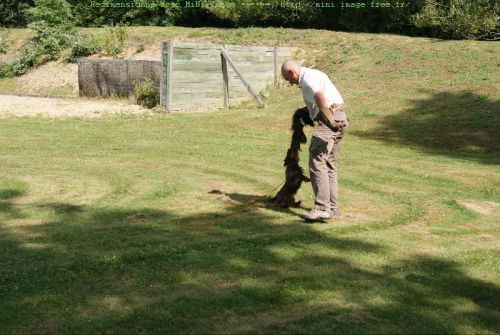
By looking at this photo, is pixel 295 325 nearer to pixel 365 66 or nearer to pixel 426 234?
pixel 426 234

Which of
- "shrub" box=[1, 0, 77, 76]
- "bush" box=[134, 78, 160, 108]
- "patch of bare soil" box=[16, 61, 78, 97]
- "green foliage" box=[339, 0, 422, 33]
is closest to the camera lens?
"bush" box=[134, 78, 160, 108]

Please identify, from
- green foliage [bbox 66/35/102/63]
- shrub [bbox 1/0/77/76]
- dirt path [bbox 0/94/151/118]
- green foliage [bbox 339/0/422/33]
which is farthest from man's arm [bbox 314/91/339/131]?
shrub [bbox 1/0/77/76]

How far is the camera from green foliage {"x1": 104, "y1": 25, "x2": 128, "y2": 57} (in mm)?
31156

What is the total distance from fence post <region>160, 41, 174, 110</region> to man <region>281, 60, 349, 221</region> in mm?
12816

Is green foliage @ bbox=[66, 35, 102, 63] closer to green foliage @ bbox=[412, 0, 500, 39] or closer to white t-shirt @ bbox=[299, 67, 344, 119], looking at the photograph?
green foliage @ bbox=[412, 0, 500, 39]

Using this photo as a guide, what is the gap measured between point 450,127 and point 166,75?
8.37m

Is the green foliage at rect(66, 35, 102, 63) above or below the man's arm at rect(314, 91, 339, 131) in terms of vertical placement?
below

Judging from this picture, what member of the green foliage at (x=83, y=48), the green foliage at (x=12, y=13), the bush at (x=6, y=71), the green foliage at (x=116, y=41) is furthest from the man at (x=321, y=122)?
the green foliage at (x=12, y=13)

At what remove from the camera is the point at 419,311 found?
5.89 meters

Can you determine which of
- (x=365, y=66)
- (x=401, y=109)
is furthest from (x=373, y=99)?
(x=365, y=66)

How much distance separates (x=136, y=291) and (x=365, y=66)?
20.5 m

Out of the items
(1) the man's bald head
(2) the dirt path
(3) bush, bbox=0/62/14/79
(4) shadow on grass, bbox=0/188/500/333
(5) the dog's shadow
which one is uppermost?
(1) the man's bald head

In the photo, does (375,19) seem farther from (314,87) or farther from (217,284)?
(217,284)

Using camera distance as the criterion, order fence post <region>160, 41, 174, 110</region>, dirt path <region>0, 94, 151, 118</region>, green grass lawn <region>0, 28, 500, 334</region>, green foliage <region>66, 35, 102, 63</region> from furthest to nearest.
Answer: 1. green foliage <region>66, 35, 102, 63</region>
2. dirt path <region>0, 94, 151, 118</region>
3. fence post <region>160, 41, 174, 110</region>
4. green grass lawn <region>0, 28, 500, 334</region>
